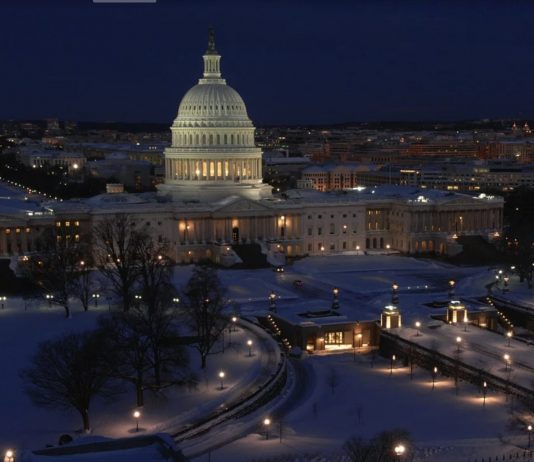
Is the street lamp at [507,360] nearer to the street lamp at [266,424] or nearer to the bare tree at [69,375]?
the street lamp at [266,424]

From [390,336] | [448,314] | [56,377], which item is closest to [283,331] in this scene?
[390,336]

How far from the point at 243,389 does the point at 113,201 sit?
43.7 metres

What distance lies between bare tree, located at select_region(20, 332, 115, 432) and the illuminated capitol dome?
50.9 meters

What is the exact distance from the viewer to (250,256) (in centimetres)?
7675

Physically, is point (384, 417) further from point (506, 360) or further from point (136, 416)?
point (136, 416)

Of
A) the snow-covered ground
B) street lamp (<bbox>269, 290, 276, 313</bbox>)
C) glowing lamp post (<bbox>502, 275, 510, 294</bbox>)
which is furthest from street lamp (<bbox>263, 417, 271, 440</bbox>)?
glowing lamp post (<bbox>502, 275, 510, 294</bbox>)

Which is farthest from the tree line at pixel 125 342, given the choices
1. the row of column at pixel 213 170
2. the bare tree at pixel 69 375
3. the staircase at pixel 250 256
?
the row of column at pixel 213 170

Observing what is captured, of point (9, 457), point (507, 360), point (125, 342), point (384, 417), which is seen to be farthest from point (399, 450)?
point (507, 360)

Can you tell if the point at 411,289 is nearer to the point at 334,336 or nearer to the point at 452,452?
the point at 334,336

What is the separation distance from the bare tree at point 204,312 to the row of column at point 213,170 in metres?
39.0

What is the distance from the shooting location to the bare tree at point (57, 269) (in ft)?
174

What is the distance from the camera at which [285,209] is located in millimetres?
83375

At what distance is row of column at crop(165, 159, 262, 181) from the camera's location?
88.2 m

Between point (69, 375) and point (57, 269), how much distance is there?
20270 mm
